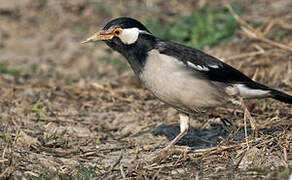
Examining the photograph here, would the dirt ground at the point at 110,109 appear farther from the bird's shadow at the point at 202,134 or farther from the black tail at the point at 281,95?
the black tail at the point at 281,95

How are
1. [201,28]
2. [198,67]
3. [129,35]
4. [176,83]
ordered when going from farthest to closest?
[201,28] < [129,35] < [198,67] < [176,83]

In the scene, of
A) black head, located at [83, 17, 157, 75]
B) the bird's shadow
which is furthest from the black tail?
black head, located at [83, 17, 157, 75]

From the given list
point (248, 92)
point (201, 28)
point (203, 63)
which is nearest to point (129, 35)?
point (203, 63)

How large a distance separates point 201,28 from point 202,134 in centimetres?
290

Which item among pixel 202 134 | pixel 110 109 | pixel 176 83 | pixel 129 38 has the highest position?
pixel 129 38

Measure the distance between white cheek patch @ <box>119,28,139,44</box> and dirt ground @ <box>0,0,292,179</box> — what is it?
101 cm

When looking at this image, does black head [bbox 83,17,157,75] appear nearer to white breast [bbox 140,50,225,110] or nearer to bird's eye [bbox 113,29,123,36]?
bird's eye [bbox 113,29,123,36]

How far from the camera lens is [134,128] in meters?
5.16

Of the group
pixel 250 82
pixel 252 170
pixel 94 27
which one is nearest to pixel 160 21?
pixel 94 27

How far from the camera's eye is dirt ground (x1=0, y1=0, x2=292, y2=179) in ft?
12.3

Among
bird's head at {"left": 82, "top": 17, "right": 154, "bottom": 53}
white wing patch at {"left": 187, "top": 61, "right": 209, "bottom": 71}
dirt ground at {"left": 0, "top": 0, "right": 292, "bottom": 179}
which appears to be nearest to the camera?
dirt ground at {"left": 0, "top": 0, "right": 292, "bottom": 179}

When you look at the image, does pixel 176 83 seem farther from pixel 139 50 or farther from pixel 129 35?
pixel 129 35

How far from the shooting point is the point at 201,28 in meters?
7.46

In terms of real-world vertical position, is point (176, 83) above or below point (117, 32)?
below
